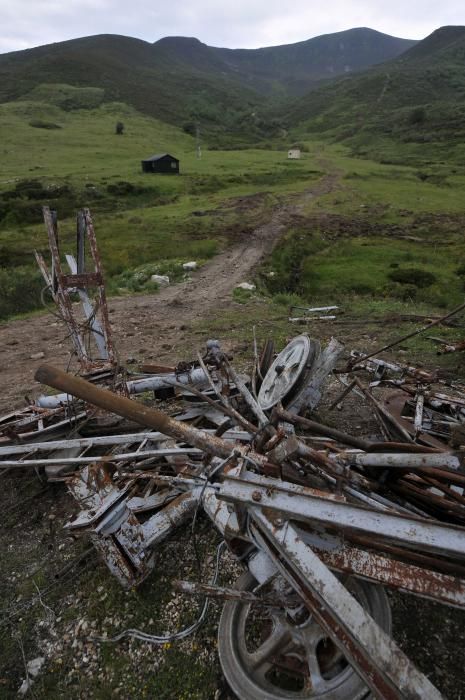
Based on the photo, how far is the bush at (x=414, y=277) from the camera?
766 inches

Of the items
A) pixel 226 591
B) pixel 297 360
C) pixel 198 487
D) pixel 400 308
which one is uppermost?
pixel 297 360

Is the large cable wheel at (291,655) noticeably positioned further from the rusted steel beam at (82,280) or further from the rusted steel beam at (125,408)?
the rusted steel beam at (82,280)

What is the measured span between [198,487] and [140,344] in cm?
767

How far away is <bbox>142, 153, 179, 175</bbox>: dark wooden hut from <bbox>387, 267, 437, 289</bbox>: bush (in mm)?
39221

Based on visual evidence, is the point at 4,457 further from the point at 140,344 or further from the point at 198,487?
the point at 140,344

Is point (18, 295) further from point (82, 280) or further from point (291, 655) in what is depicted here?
point (291, 655)

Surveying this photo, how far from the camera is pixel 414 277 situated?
19844 mm

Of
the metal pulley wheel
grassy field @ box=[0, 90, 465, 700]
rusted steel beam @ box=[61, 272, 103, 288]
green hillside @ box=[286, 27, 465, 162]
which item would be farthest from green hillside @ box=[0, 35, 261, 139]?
the metal pulley wheel

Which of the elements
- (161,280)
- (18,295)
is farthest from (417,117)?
(18,295)

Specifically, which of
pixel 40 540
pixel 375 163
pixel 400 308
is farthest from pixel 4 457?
pixel 375 163

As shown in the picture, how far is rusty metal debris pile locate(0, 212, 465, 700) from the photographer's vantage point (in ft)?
7.92

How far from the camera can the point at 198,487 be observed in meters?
4.38

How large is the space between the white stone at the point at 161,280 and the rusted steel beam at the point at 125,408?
1502cm

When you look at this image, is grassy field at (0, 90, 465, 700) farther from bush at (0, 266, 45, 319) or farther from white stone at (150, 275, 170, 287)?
white stone at (150, 275, 170, 287)
